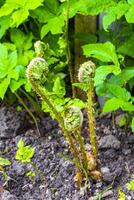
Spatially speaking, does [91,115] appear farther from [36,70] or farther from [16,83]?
[16,83]

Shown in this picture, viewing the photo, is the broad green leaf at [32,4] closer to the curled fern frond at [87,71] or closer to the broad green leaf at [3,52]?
the broad green leaf at [3,52]

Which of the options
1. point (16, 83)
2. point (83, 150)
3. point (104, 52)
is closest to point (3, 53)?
point (16, 83)

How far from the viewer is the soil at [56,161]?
204cm

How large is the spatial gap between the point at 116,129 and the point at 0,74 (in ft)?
2.08

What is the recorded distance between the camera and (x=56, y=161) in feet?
7.29

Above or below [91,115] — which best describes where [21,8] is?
above

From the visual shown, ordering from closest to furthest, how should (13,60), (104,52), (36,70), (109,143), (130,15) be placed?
(36,70)
(130,15)
(104,52)
(13,60)
(109,143)

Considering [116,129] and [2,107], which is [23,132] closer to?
[2,107]

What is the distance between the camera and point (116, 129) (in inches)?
94.5

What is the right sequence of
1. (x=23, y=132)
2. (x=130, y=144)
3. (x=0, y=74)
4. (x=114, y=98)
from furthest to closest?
(x=23, y=132) → (x=130, y=144) → (x=0, y=74) → (x=114, y=98)

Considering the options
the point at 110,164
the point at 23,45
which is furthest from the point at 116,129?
the point at 23,45

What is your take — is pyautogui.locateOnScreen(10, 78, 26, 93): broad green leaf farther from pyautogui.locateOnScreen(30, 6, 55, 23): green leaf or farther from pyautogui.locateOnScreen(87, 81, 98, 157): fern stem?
pyautogui.locateOnScreen(87, 81, 98, 157): fern stem

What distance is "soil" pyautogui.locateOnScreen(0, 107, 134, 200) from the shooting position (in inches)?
80.4

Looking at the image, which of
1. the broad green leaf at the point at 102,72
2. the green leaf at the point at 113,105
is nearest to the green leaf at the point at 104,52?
the broad green leaf at the point at 102,72
